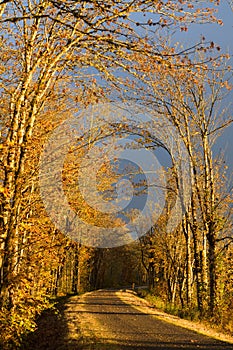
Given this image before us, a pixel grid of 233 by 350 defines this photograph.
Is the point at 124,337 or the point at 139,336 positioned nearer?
the point at 124,337

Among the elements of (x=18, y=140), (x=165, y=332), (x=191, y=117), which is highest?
(x=191, y=117)

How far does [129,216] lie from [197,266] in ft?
95.6

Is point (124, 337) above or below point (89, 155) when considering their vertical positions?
below

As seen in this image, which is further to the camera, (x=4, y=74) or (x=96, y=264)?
(x=96, y=264)

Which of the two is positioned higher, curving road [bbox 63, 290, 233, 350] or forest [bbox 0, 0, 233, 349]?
forest [bbox 0, 0, 233, 349]

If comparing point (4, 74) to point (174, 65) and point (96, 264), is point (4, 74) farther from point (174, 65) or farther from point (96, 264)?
point (96, 264)

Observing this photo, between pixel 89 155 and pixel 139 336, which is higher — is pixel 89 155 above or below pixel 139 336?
above

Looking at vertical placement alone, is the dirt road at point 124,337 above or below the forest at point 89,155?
below

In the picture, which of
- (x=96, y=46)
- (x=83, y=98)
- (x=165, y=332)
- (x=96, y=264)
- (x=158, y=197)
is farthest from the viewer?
(x=96, y=264)

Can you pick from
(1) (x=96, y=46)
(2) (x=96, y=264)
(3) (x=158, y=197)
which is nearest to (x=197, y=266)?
(1) (x=96, y=46)

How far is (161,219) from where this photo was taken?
124ft

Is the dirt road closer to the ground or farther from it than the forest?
closer to the ground

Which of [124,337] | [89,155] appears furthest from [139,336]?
[89,155]

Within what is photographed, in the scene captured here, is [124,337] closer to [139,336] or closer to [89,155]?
[139,336]
